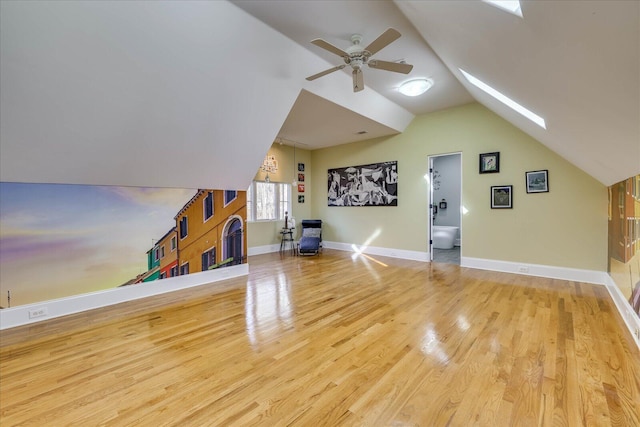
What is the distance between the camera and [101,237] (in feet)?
12.0

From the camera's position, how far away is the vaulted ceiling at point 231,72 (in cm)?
154

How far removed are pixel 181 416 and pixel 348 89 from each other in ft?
14.8

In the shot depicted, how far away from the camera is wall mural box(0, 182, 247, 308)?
310 cm

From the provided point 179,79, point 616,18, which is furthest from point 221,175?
point 616,18

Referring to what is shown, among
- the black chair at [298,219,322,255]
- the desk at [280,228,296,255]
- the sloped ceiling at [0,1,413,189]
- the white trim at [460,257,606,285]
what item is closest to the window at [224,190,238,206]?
the sloped ceiling at [0,1,413,189]

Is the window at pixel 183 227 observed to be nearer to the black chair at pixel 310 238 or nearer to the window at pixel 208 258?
the window at pixel 208 258

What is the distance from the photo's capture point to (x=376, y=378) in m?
2.03

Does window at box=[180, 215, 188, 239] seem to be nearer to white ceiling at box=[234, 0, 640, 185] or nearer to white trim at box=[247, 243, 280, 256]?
white trim at box=[247, 243, 280, 256]

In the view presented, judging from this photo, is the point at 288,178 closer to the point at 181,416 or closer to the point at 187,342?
the point at 187,342

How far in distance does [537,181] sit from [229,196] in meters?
5.38

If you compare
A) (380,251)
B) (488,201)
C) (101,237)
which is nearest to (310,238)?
(380,251)

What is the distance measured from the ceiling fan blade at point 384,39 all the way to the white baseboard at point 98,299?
13.3ft

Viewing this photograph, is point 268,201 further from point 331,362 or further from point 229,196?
point 331,362

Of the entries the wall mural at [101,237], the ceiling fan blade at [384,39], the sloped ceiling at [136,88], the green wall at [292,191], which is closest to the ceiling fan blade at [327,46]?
the ceiling fan blade at [384,39]
